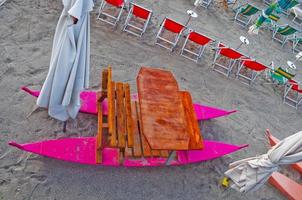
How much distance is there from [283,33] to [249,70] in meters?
2.80

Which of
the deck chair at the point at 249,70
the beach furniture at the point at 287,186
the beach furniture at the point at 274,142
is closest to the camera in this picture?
the beach furniture at the point at 287,186

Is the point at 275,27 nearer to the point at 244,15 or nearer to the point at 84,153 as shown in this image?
the point at 244,15

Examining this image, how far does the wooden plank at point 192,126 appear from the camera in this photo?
5.35 metres

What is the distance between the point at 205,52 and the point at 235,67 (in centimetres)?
103

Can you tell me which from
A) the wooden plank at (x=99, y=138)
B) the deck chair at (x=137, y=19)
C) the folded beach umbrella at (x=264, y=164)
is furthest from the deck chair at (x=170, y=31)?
the folded beach umbrella at (x=264, y=164)

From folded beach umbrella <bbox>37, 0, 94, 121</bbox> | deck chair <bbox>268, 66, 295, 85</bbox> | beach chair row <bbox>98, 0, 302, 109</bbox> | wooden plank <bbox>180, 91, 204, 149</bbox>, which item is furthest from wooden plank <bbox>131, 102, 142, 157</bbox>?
deck chair <bbox>268, 66, 295, 85</bbox>

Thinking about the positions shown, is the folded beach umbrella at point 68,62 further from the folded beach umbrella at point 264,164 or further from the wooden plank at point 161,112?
the folded beach umbrella at point 264,164

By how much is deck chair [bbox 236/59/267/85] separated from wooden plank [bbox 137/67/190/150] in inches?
135

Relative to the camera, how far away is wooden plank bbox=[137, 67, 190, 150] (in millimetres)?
4730

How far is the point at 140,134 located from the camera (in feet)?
17.6

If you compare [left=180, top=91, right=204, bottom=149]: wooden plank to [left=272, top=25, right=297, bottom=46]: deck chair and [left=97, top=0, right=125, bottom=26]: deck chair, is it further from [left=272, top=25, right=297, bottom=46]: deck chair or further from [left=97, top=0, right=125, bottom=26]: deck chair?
[left=272, top=25, right=297, bottom=46]: deck chair

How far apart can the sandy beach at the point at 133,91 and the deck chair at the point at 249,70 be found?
0.90 ft

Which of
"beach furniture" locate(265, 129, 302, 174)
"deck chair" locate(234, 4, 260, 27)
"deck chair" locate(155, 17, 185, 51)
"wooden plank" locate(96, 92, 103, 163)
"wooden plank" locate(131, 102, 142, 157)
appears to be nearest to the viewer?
"wooden plank" locate(96, 92, 103, 163)


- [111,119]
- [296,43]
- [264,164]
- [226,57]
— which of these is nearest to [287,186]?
[264,164]
